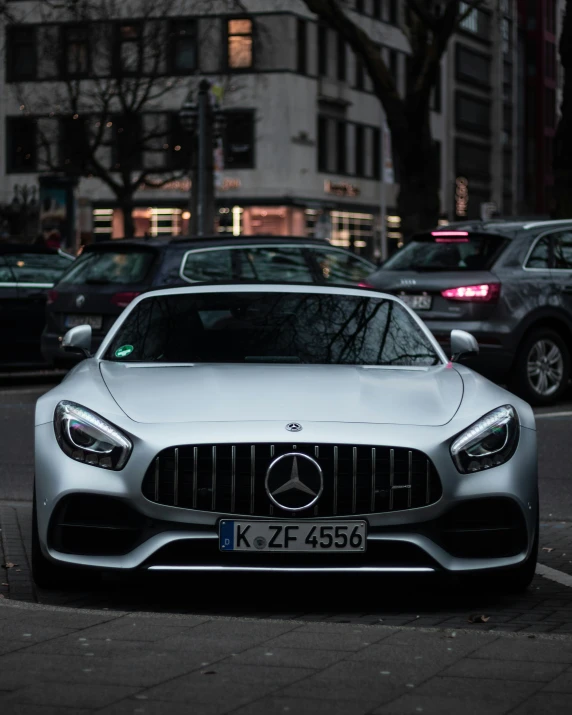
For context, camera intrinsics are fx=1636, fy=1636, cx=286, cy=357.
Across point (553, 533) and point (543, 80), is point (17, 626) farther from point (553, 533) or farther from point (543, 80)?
point (543, 80)

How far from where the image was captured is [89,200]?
65.1 meters

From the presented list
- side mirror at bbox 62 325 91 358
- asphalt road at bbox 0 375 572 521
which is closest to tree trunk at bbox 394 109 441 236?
asphalt road at bbox 0 375 572 521

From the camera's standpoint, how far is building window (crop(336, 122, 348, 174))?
6720cm

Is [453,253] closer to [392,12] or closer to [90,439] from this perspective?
[90,439]

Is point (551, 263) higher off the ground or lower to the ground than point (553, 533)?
higher

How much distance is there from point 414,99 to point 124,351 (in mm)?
22841

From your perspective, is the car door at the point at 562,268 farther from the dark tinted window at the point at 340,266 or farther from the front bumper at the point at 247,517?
the front bumper at the point at 247,517

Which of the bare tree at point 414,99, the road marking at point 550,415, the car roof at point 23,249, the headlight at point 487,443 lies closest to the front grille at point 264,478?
the headlight at point 487,443

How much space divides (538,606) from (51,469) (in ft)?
6.51

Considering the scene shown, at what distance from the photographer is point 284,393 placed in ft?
21.2

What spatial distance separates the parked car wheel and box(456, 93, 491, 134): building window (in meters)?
69.4

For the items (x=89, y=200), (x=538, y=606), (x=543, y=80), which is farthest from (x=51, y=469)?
(x=543, y=80)

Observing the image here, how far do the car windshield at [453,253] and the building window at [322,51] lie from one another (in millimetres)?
50806

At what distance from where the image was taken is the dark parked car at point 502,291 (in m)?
14.7
